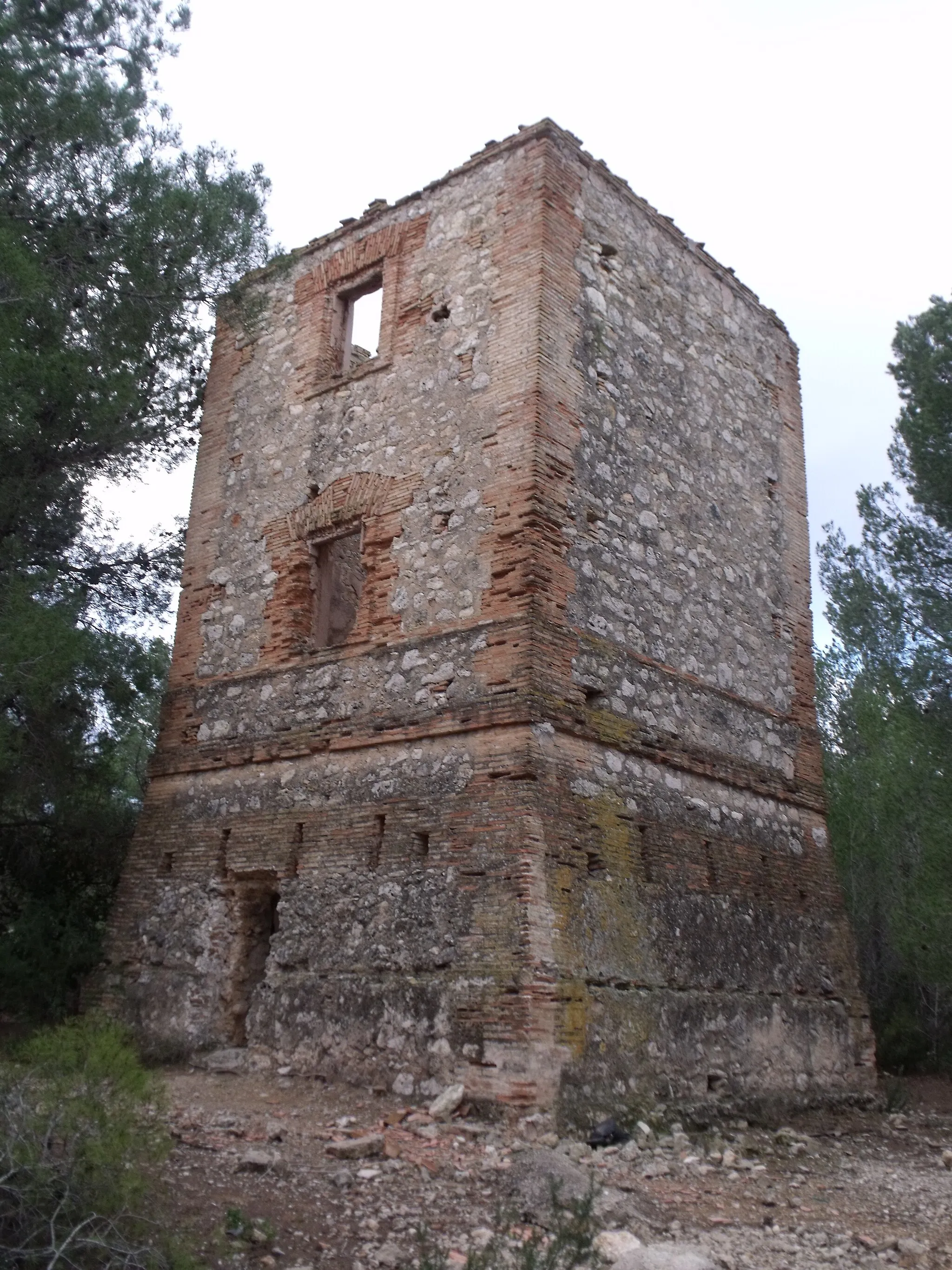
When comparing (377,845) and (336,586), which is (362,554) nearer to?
(336,586)

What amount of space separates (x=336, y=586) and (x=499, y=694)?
10.6 feet

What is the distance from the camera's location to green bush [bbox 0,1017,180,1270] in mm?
4242

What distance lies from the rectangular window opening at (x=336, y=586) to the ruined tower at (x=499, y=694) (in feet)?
0.14

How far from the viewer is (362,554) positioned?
9.84 meters

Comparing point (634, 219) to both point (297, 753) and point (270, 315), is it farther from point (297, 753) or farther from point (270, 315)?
point (297, 753)

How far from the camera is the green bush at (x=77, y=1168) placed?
4.24m

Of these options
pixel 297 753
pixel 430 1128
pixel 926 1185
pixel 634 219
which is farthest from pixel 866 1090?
pixel 634 219

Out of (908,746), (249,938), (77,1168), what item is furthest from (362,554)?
(908,746)

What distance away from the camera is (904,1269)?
17.5 feet

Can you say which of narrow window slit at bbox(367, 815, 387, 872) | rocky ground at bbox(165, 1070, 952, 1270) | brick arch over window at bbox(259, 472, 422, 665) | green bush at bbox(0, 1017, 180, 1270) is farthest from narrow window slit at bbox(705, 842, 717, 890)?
green bush at bbox(0, 1017, 180, 1270)

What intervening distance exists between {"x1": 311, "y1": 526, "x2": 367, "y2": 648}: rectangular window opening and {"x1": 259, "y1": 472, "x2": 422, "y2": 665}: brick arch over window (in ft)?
0.23

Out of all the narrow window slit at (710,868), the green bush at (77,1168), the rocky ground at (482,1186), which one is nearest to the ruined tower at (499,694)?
the narrow window slit at (710,868)

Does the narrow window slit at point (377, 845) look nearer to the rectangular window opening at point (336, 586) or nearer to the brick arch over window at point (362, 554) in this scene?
the brick arch over window at point (362, 554)

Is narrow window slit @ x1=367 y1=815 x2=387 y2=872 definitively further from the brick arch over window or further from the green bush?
the green bush
